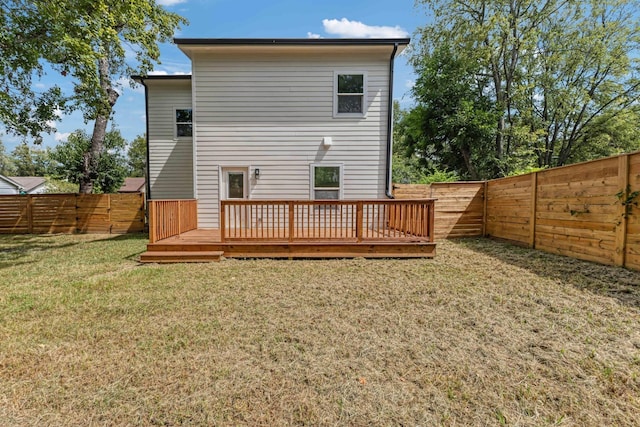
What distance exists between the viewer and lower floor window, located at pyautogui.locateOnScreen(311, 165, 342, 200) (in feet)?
27.2

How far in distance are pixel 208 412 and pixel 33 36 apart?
9796 mm

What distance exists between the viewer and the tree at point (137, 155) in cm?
3972

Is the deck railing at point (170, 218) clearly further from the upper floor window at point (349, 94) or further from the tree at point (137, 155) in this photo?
the tree at point (137, 155)

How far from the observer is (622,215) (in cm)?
452

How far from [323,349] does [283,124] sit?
683cm

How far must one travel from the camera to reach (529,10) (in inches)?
517

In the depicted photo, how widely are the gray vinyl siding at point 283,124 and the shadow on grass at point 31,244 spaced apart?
3.36m

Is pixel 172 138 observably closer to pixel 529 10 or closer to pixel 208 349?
pixel 208 349

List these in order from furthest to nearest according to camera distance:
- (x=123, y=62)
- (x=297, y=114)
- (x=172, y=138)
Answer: (x=123, y=62)
(x=172, y=138)
(x=297, y=114)

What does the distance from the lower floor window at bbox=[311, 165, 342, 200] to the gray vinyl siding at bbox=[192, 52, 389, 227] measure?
17 centimetres

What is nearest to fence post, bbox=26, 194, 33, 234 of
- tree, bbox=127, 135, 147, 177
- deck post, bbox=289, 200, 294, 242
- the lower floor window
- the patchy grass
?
the patchy grass

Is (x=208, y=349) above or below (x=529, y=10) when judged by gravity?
below

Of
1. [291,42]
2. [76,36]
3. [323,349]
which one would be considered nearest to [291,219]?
[323,349]

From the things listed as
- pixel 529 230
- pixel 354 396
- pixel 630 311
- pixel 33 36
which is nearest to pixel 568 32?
pixel 529 230
